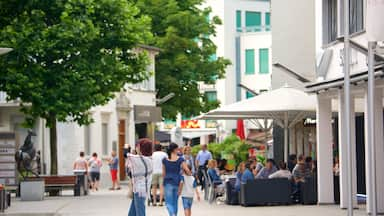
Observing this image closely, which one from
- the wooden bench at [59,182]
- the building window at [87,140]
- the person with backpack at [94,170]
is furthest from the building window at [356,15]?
the building window at [87,140]

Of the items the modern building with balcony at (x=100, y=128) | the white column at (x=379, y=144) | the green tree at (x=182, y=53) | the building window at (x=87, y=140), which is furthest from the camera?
the green tree at (x=182, y=53)

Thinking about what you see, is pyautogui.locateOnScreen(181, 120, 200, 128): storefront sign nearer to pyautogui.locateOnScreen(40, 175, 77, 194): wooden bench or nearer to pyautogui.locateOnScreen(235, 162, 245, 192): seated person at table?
pyautogui.locateOnScreen(40, 175, 77, 194): wooden bench

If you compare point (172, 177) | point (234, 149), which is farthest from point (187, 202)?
point (234, 149)

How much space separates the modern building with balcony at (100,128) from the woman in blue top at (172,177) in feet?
79.7

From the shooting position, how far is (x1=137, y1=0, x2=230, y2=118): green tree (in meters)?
67.1

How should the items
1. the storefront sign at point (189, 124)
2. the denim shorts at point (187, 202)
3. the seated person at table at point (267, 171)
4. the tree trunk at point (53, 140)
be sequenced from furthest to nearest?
1. the storefront sign at point (189, 124)
2. the tree trunk at point (53, 140)
3. the seated person at table at point (267, 171)
4. the denim shorts at point (187, 202)

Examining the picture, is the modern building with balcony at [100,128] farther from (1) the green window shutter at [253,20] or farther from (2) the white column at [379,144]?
(1) the green window shutter at [253,20]

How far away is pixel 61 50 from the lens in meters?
41.3

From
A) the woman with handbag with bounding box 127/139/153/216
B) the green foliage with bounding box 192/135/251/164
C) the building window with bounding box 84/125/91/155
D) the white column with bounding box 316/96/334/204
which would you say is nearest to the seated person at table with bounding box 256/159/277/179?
the white column with bounding box 316/96/334/204

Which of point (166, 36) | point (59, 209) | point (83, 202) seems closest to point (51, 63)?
point (83, 202)

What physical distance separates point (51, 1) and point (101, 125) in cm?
1817

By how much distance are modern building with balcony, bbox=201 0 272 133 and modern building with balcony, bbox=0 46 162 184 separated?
26.6 metres

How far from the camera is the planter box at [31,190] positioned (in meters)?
39.3

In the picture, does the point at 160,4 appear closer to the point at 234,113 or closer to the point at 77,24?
the point at 77,24
